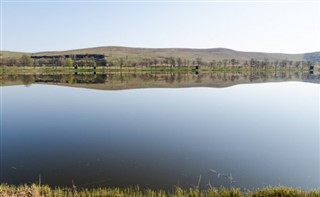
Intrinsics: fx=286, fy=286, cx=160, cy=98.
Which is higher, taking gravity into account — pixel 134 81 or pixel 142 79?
pixel 142 79

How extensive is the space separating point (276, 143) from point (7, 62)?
101 meters

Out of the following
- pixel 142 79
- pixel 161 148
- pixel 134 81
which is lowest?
pixel 161 148

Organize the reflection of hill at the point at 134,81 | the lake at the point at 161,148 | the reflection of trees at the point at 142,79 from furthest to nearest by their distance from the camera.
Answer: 1. the reflection of trees at the point at 142,79
2. the reflection of hill at the point at 134,81
3. the lake at the point at 161,148

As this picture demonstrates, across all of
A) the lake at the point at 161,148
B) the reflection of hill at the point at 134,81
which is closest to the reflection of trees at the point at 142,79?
the reflection of hill at the point at 134,81

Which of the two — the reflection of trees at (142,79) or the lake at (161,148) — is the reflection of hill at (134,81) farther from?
the lake at (161,148)

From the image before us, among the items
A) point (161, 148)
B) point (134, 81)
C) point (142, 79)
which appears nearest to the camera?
point (161, 148)

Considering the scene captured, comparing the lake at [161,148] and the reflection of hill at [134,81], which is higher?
the reflection of hill at [134,81]

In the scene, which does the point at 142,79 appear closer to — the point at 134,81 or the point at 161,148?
the point at 134,81

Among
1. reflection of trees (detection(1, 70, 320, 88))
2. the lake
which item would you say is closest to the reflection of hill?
reflection of trees (detection(1, 70, 320, 88))

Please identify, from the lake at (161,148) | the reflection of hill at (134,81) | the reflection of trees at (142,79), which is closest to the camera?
the lake at (161,148)

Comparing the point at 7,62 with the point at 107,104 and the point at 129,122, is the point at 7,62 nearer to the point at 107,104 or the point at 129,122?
the point at 107,104

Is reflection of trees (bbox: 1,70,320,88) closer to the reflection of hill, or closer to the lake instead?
the reflection of hill

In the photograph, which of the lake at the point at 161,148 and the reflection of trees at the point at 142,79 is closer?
the lake at the point at 161,148

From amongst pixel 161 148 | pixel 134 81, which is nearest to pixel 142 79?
pixel 134 81
